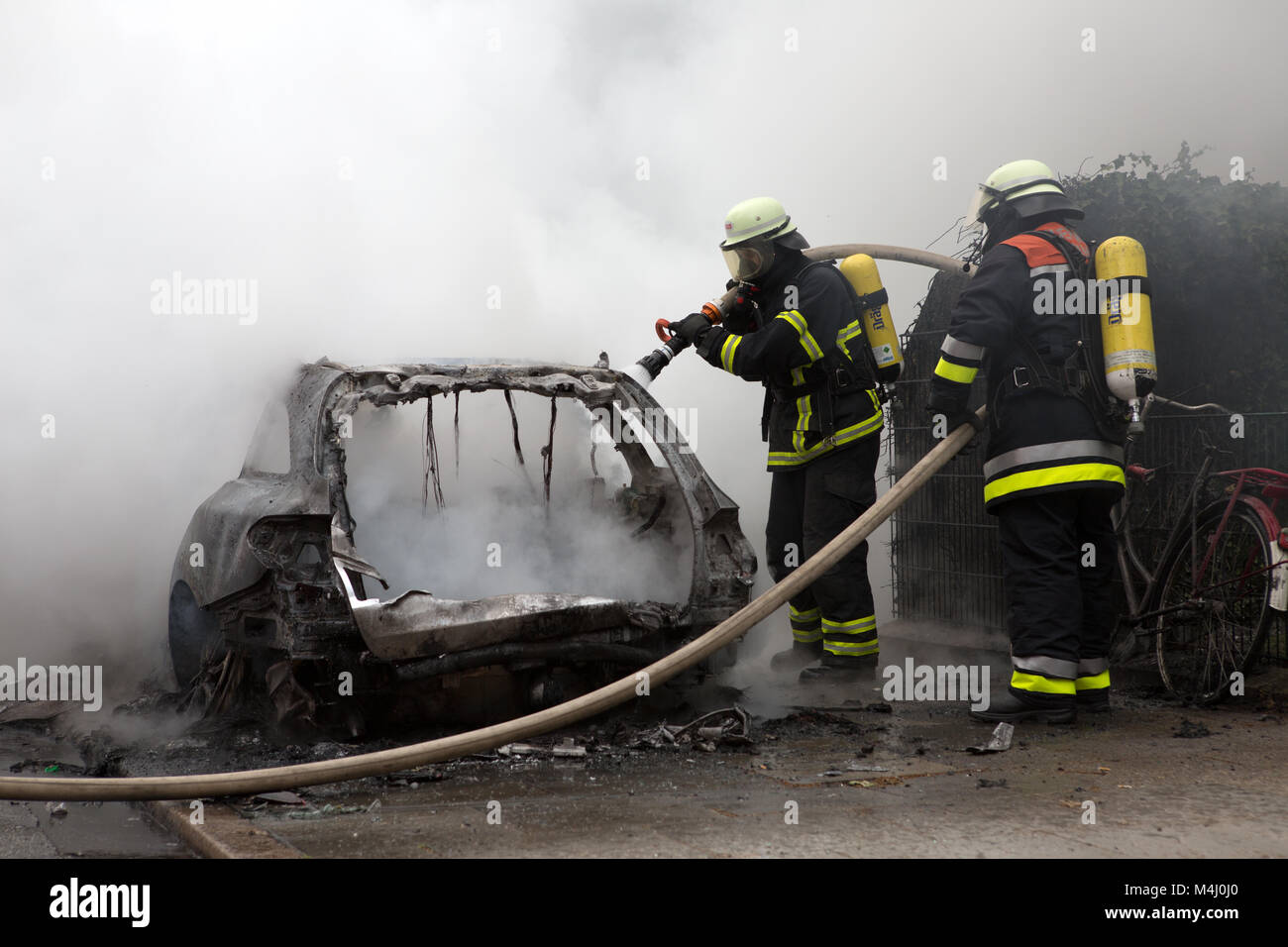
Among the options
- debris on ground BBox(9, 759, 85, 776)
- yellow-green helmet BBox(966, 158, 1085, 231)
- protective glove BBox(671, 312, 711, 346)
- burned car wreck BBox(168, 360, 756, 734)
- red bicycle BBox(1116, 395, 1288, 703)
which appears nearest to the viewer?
burned car wreck BBox(168, 360, 756, 734)

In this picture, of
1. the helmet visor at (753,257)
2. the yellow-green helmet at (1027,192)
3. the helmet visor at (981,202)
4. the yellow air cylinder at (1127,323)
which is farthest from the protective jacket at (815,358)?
the yellow air cylinder at (1127,323)

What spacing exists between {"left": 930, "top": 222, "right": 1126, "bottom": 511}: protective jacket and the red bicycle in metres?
0.66

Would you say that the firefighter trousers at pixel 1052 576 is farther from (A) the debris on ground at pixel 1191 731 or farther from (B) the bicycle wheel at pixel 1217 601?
(B) the bicycle wheel at pixel 1217 601

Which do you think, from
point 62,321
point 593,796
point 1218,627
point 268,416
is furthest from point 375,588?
point 1218,627

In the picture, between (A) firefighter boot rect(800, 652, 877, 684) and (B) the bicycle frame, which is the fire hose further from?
(B) the bicycle frame

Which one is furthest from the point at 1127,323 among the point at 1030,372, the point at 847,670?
the point at 847,670

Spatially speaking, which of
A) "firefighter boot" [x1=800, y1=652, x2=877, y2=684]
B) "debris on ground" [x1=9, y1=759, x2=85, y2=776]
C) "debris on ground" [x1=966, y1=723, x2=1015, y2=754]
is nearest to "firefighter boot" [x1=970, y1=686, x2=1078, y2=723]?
"debris on ground" [x1=966, y1=723, x2=1015, y2=754]

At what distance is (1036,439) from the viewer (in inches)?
196

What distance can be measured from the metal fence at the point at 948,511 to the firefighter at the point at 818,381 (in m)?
1.22

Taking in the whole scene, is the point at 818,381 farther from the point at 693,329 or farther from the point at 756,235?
the point at 756,235

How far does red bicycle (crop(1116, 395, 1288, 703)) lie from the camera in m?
5.04

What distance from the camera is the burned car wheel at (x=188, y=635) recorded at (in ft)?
17.6

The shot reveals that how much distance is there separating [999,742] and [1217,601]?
144 centimetres
